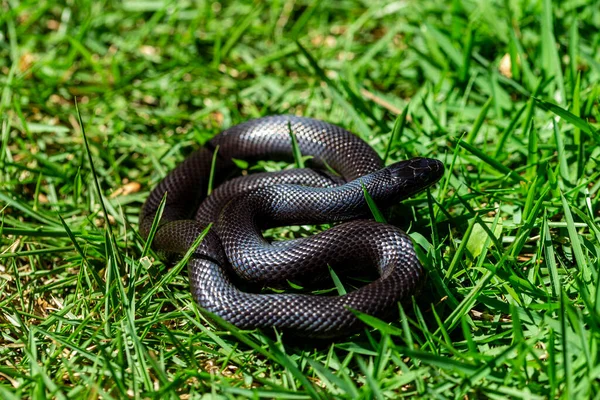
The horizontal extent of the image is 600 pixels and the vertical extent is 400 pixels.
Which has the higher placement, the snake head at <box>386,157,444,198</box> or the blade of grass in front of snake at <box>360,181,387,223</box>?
the snake head at <box>386,157,444,198</box>

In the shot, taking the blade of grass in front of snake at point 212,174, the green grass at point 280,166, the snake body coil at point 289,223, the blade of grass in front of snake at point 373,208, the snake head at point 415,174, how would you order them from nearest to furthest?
the green grass at point 280,166 → the snake body coil at point 289,223 → the blade of grass in front of snake at point 373,208 → the snake head at point 415,174 → the blade of grass in front of snake at point 212,174

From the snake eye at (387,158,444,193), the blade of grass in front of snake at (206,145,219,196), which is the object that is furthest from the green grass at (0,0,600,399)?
the blade of grass in front of snake at (206,145,219,196)

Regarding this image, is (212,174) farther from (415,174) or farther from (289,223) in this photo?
(415,174)

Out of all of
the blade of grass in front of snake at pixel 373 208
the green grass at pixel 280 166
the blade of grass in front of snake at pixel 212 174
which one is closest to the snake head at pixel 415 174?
the green grass at pixel 280 166

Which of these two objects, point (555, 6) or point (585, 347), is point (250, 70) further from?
point (585, 347)

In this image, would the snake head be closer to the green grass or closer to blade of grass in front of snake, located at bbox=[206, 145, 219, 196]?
the green grass

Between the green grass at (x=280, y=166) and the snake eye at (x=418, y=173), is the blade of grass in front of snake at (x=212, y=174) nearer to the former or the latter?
the green grass at (x=280, y=166)
